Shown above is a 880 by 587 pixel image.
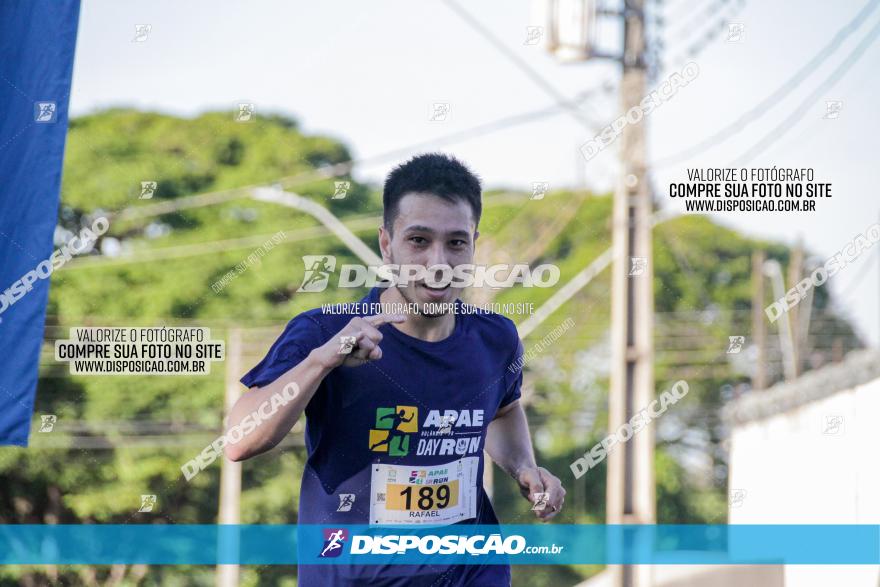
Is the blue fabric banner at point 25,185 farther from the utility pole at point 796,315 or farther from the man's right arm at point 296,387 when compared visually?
the utility pole at point 796,315

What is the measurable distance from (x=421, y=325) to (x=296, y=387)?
2.23 ft

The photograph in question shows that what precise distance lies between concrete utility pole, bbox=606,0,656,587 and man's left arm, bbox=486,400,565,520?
15.5 ft

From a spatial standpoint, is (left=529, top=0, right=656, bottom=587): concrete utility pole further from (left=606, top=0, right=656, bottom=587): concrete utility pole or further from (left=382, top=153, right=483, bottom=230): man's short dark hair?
(left=382, top=153, right=483, bottom=230): man's short dark hair

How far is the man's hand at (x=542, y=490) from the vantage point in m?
3.37

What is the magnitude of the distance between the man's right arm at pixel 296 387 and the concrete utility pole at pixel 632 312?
5547 millimetres

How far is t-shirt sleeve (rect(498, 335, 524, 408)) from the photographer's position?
372 cm

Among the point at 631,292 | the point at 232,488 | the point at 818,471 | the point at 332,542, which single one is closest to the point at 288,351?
the point at 332,542

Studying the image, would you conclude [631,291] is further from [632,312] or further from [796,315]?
[796,315]

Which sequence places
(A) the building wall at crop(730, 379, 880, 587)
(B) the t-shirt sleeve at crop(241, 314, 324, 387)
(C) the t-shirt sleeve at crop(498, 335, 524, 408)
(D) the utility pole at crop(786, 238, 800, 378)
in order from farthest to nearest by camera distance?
(D) the utility pole at crop(786, 238, 800, 378), (A) the building wall at crop(730, 379, 880, 587), (C) the t-shirt sleeve at crop(498, 335, 524, 408), (B) the t-shirt sleeve at crop(241, 314, 324, 387)

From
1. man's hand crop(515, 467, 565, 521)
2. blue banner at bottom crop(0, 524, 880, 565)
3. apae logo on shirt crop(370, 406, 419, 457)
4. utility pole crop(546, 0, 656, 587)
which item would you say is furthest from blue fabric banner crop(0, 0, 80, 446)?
utility pole crop(546, 0, 656, 587)

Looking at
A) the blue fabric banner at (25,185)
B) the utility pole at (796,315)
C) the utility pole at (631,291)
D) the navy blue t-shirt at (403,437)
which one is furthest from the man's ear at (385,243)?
the utility pole at (796,315)

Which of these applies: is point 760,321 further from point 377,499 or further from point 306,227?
point 377,499

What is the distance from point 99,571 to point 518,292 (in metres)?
8.54

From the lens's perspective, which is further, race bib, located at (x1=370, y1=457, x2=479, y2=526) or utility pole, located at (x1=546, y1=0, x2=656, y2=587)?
utility pole, located at (x1=546, y1=0, x2=656, y2=587)
